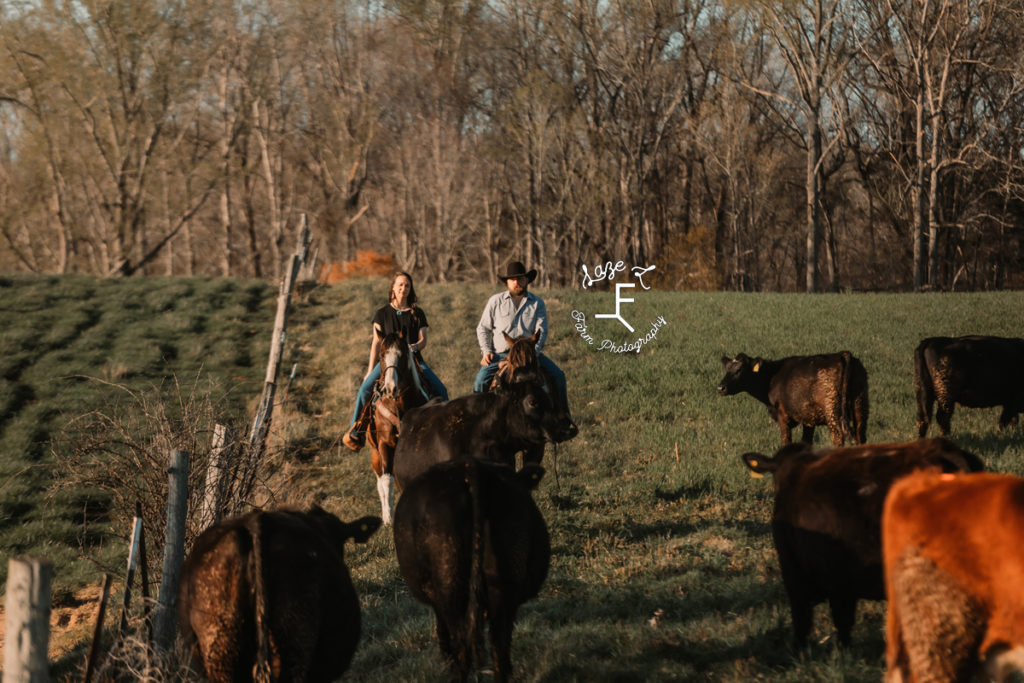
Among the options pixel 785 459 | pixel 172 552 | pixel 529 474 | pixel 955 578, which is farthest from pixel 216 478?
pixel 955 578

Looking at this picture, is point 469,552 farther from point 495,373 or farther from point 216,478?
point 495,373

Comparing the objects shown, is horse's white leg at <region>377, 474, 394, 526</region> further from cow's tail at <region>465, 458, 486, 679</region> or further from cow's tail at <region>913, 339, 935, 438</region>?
cow's tail at <region>913, 339, 935, 438</region>

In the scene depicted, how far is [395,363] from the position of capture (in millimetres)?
9945

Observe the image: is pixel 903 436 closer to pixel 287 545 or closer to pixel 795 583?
pixel 795 583

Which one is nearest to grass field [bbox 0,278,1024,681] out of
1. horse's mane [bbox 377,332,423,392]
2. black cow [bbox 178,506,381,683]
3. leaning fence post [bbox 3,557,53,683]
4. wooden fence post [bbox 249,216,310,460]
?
wooden fence post [bbox 249,216,310,460]

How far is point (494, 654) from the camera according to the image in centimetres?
537

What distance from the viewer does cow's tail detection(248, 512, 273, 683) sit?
4.40m

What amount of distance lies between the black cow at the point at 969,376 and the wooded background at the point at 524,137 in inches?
1018

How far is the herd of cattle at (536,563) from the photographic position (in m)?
3.76

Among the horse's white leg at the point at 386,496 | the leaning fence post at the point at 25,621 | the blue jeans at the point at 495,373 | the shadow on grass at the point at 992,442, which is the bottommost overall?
the horse's white leg at the point at 386,496

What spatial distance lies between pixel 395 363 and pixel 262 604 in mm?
5664

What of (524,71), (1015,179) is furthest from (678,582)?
(524,71)

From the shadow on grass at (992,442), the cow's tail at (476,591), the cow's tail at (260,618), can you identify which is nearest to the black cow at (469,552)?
the cow's tail at (476,591)

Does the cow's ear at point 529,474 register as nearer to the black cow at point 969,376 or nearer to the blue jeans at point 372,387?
the blue jeans at point 372,387
